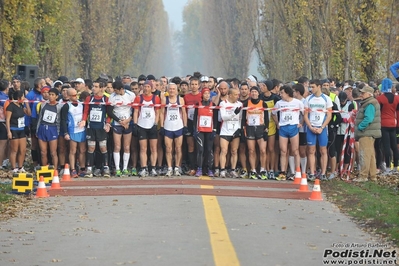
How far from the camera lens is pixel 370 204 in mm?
15812

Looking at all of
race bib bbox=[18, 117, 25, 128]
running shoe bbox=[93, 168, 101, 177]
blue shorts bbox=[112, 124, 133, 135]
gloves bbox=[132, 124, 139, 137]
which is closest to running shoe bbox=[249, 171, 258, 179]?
gloves bbox=[132, 124, 139, 137]

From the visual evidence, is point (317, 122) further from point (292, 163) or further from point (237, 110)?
point (237, 110)

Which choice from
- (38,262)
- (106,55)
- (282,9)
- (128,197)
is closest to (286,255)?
(38,262)

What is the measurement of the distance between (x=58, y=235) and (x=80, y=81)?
10361 mm

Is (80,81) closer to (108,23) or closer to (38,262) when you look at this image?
(38,262)

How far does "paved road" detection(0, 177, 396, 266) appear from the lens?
34.6ft

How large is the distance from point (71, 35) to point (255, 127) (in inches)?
1173

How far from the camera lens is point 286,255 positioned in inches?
423

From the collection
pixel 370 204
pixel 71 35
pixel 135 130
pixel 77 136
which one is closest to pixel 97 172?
pixel 77 136

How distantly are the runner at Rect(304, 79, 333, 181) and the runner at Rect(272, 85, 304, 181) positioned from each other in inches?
8.9

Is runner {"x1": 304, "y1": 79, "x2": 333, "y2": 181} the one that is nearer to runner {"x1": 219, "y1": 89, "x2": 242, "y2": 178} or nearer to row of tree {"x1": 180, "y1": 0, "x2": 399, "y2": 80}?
runner {"x1": 219, "y1": 89, "x2": 242, "y2": 178}

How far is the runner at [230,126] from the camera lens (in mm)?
20203

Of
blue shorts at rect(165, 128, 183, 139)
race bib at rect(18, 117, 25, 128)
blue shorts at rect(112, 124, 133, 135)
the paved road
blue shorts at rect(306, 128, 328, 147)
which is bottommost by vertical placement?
the paved road

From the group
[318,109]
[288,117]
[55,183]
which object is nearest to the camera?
[55,183]
